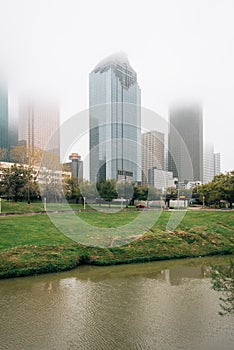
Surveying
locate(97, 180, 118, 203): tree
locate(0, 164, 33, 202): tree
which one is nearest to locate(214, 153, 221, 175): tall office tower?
locate(97, 180, 118, 203): tree

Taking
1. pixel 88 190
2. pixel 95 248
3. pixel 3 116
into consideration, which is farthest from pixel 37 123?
pixel 95 248

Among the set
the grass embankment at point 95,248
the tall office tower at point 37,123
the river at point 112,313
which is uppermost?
the tall office tower at point 37,123

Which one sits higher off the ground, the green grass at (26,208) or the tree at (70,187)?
Answer: the tree at (70,187)

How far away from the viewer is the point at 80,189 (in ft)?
69.9

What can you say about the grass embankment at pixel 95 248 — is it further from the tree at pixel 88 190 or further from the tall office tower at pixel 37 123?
the tall office tower at pixel 37 123


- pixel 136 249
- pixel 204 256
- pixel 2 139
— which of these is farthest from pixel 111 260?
pixel 2 139

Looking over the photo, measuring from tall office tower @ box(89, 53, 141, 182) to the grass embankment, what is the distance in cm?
401

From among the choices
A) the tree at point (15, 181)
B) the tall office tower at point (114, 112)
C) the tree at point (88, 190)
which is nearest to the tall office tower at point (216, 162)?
the tree at point (88, 190)

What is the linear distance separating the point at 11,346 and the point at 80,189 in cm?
1510

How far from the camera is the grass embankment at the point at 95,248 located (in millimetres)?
12539

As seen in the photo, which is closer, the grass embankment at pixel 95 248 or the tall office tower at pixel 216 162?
the grass embankment at pixel 95 248

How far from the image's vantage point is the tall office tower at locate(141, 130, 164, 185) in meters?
13.9

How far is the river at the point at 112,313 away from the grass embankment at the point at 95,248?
76 cm

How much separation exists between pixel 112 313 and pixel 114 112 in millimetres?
7499
